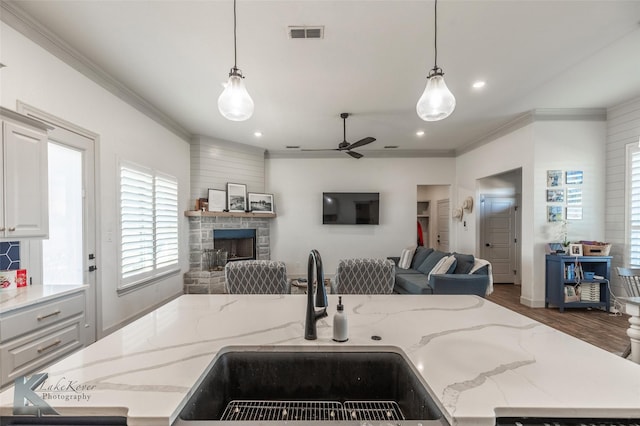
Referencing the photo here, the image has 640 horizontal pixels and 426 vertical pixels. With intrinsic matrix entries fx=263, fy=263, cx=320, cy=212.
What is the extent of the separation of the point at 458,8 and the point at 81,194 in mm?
3728

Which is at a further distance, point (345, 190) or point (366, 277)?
point (345, 190)

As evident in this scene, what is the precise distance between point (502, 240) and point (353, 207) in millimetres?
3392

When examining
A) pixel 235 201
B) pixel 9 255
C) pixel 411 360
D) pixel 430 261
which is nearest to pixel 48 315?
pixel 9 255

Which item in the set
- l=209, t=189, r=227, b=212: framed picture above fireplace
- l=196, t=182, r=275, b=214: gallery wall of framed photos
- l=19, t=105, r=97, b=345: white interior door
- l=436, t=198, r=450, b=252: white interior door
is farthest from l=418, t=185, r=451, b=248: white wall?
l=19, t=105, r=97, b=345: white interior door

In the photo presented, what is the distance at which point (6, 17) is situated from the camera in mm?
1926

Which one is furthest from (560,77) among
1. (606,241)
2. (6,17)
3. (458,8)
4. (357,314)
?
(6,17)

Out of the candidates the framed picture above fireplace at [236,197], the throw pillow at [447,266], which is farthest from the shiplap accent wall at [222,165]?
the throw pillow at [447,266]

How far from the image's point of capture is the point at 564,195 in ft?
13.0

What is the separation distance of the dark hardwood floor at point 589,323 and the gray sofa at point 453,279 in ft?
2.98

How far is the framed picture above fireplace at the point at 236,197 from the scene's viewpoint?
5.21 metres

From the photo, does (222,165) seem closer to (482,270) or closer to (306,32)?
(306,32)

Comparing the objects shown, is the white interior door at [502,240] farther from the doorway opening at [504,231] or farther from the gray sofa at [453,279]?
the gray sofa at [453,279]

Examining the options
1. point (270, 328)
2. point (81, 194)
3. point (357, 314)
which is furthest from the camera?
point (81, 194)

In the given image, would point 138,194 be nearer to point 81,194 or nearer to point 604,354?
point 81,194
